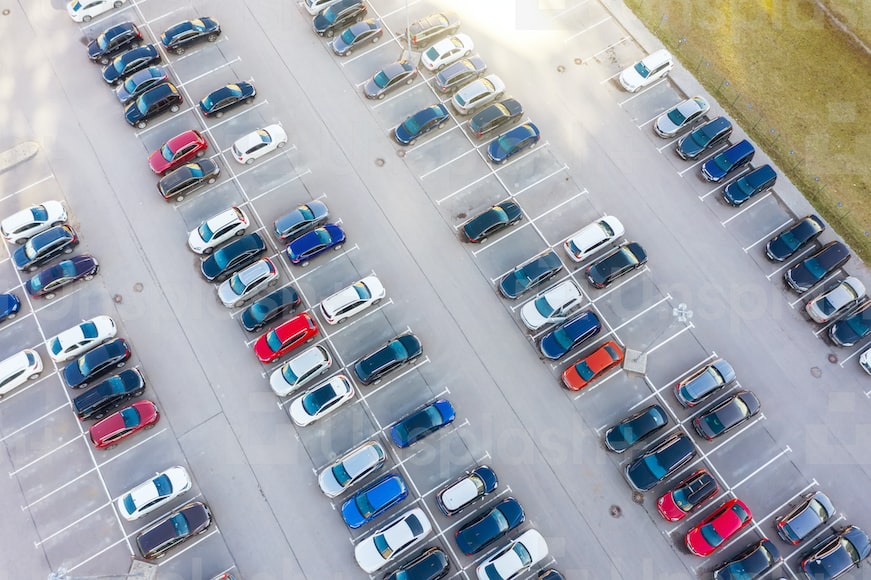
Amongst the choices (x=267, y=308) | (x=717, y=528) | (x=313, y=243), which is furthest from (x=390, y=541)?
(x=313, y=243)

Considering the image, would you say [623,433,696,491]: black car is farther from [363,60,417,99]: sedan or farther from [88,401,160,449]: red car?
[363,60,417,99]: sedan

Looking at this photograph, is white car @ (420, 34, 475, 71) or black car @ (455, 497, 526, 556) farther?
white car @ (420, 34, 475, 71)

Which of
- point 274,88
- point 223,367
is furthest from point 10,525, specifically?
point 274,88

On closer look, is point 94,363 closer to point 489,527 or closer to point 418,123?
point 489,527

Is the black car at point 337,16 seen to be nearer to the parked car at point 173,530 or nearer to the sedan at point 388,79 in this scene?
the sedan at point 388,79

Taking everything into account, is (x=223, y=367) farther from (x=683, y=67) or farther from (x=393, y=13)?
(x=683, y=67)

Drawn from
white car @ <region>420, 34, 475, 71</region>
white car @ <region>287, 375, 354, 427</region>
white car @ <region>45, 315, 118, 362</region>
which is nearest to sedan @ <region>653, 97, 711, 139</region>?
white car @ <region>420, 34, 475, 71</region>

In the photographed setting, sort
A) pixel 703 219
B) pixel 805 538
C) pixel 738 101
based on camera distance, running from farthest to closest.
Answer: pixel 738 101 → pixel 703 219 → pixel 805 538
